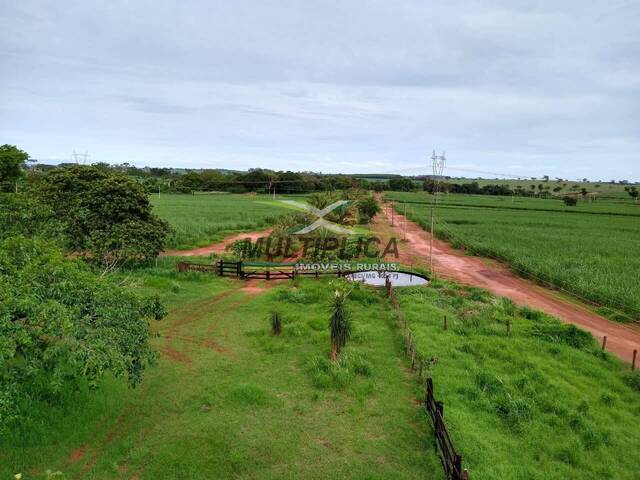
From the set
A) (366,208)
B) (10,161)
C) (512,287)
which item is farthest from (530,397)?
(366,208)

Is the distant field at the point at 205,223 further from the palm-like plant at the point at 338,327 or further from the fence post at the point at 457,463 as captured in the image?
the fence post at the point at 457,463

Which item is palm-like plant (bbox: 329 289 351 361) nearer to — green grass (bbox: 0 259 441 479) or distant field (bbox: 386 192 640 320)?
green grass (bbox: 0 259 441 479)

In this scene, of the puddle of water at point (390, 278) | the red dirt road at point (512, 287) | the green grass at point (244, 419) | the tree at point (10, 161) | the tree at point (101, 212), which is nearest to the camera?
the green grass at point (244, 419)

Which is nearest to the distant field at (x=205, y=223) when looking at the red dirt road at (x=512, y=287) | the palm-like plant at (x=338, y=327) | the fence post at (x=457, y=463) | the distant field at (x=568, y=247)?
the red dirt road at (x=512, y=287)

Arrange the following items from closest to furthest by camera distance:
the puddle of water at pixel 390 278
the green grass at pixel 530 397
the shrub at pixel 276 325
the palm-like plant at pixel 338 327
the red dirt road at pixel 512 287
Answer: the green grass at pixel 530 397, the palm-like plant at pixel 338 327, the shrub at pixel 276 325, the red dirt road at pixel 512 287, the puddle of water at pixel 390 278

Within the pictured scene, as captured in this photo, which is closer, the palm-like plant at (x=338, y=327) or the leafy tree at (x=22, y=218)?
the leafy tree at (x=22, y=218)

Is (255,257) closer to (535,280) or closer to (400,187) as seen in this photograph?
(535,280)

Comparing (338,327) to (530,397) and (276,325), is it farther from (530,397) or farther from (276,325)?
(530,397)
